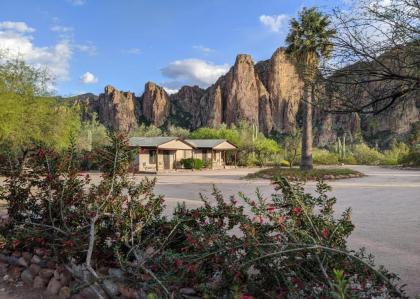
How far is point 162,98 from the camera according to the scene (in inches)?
5969

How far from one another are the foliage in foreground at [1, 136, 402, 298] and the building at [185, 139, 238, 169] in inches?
1564

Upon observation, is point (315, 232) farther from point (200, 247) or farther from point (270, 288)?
point (200, 247)

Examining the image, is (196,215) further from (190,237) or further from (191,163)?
(191,163)

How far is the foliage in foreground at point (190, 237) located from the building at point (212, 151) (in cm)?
3973

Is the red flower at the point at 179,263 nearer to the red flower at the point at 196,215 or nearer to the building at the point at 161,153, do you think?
the red flower at the point at 196,215

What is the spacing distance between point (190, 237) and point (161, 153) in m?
39.3

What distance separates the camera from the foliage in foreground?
141 inches

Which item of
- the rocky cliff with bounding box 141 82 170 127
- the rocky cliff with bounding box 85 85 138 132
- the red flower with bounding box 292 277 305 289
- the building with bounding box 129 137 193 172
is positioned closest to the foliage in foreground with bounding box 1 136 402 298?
the red flower with bounding box 292 277 305 289

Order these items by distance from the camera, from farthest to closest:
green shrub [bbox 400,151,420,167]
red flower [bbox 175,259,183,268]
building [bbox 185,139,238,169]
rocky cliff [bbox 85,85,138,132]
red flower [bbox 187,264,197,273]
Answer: rocky cliff [bbox 85,85,138,132] < building [bbox 185,139,238,169] < green shrub [bbox 400,151,420,167] < red flower [bbox 175,259,183,268] < red flower [bbox 187,264,197,273]

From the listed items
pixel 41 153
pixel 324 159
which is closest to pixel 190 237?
pixel 41 153

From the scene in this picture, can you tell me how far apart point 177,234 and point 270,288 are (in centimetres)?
195

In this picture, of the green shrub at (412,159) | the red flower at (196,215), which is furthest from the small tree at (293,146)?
the red flower at (196,215)

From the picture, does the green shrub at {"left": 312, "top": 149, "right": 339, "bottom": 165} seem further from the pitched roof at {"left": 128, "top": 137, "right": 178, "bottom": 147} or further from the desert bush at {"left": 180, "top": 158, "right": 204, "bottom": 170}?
the pitched roof at {"left": 128, "top": 137, "right": 178, "bottom": 147}

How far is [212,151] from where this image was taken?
4922 cm
